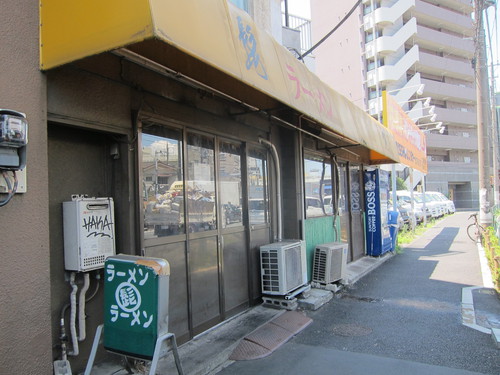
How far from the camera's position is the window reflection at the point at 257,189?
6.14 metres

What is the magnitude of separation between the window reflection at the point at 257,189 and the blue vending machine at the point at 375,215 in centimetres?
529

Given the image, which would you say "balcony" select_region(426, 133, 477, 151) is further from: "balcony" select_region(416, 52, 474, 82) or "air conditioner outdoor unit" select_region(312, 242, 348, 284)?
"air conditioner outdoor unit" select_region(312, 242, 348, 284)

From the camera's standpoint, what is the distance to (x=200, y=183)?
5.04 m

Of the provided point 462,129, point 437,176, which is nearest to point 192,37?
point 437,176

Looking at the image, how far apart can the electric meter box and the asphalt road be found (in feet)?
6.16

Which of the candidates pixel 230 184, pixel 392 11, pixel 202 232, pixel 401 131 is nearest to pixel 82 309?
pixel 202 232

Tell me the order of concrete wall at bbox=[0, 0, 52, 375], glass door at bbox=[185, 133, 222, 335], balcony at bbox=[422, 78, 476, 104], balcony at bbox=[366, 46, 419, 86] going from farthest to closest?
balcony at bbox=[422, 78, 476, 104]
balcony at bbox=[366, 46, 419, 86]
glass door at bbox=[185, 133, 222, 335]
concrete wall at bbox=[0, 0, 52, 375]

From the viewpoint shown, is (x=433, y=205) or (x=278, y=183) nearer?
(x=278, y=183)

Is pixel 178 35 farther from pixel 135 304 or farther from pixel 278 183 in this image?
pixel 278 183

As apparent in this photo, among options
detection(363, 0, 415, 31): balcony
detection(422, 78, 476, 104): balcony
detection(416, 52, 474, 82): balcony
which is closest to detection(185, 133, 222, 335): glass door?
detection(363, 0, 415, 31): balcony

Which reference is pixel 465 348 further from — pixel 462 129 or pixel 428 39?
pixel 462 129

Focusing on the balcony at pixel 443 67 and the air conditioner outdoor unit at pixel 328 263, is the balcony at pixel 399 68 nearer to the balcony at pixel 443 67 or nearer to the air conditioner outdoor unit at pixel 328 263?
the balcony at pixel 443 67

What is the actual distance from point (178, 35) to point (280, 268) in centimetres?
411

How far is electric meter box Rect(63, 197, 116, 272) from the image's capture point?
3348 mm
